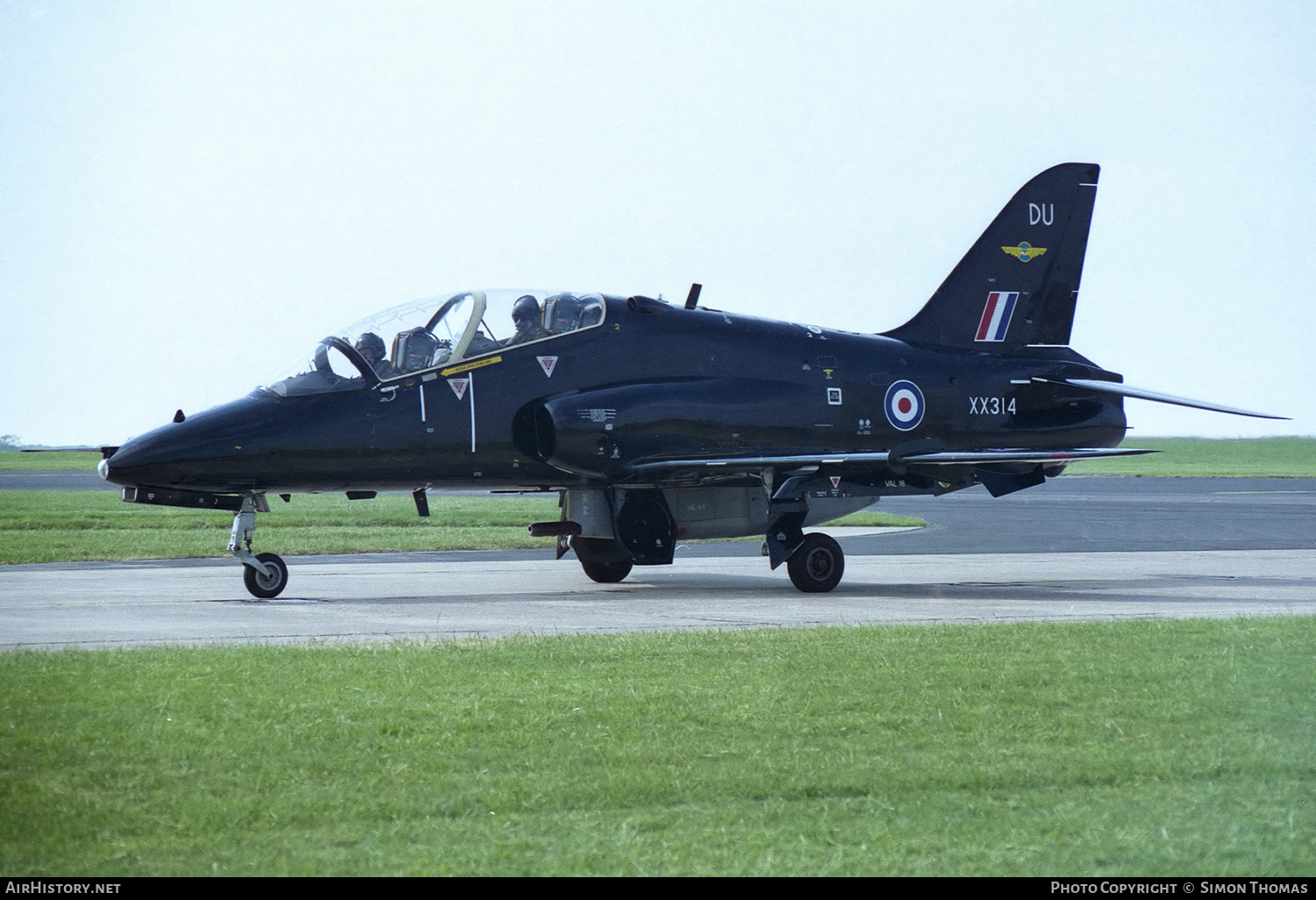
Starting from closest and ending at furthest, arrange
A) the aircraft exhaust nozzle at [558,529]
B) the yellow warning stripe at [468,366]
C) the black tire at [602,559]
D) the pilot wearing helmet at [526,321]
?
the yellow warning stripe at [468,366] < the pilot wearing helmet at [526,321] < the aircraft exhaust nozzle at [558,529] < the black tire at [602,559]

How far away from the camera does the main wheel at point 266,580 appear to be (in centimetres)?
1516

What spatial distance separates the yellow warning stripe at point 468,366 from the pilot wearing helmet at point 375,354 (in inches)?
24.5

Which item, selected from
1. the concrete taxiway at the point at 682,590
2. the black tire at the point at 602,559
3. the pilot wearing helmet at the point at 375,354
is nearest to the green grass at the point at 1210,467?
the concrete taxiway at the point at 682,590

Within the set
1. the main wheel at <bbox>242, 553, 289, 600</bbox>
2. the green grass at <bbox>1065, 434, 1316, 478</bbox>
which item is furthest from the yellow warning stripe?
the green grass at <bbox>1065, 434, 1316, 478</bbox>

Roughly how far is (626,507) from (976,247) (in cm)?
700

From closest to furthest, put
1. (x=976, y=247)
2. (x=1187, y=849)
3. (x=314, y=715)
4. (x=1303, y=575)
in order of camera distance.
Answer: (x=1187, y=849)
(x=314, y=715)
(x=1303, y=575)
(x=976, y=247)

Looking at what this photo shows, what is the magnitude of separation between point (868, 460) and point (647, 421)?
271cm

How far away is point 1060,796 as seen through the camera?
5695 millimetres

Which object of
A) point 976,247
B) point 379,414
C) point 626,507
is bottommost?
point 626,507

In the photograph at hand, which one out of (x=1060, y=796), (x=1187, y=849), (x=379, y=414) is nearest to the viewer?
(x=1187, y=849)

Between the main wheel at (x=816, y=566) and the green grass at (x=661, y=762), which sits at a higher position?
the green grass at (x=661, y=762)

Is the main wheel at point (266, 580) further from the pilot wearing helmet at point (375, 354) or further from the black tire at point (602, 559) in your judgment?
the black tire at point (602, 559)
